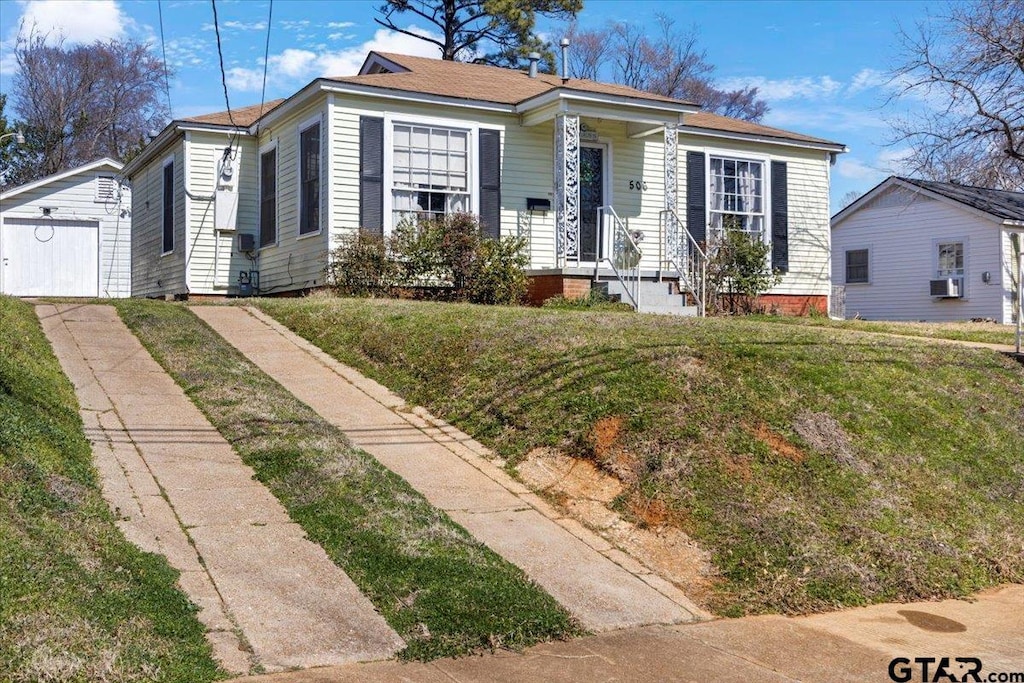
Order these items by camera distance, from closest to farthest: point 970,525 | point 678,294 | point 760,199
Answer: point 970,525, point 678,294, point 760,199

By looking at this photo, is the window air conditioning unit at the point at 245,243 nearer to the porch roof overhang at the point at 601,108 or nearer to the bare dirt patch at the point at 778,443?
the porch roof overhang at the point at 601,108

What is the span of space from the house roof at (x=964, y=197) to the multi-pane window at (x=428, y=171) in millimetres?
14905

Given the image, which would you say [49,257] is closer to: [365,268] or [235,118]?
[235,118]

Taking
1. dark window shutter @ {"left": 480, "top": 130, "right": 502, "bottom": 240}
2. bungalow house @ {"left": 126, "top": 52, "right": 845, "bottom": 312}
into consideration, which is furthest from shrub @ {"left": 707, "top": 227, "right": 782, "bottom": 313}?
dark window shutter @ {"left": 480, "top": 130, "right": 502, "bottom": 240}

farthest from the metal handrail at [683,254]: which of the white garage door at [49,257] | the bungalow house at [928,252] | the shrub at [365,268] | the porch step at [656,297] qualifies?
the white garage door at [49,257]

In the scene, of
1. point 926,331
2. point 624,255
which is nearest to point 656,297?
point 624,255

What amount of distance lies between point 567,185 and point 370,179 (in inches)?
127

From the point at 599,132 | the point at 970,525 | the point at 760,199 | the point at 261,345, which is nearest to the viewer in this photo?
the point at 970,525

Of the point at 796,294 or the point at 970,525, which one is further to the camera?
the point at 796,294

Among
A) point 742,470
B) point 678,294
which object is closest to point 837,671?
point 742,470

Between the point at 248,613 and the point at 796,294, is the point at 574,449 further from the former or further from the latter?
the point at 796,294

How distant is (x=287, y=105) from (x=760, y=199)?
9.09 meters

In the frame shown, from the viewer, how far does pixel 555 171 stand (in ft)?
56.3

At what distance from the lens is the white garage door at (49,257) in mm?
25547
